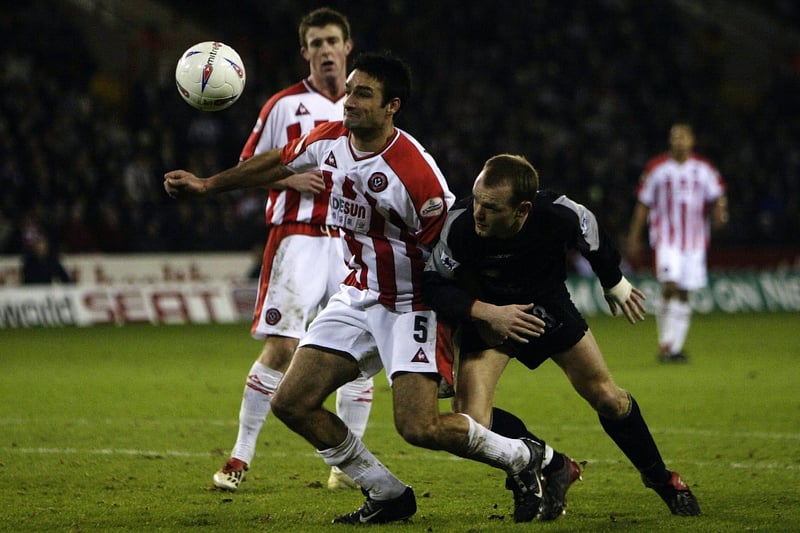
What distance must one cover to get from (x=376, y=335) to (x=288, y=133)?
6.78 ft

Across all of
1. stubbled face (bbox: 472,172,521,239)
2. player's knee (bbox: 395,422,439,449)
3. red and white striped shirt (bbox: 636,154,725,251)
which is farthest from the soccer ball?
red and white striped shirt (bbox: 636,154,725,251)

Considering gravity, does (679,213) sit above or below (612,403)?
above

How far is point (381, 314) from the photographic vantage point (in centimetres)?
584

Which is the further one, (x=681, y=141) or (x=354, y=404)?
(x=681, y=141)

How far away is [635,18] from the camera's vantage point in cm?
3014

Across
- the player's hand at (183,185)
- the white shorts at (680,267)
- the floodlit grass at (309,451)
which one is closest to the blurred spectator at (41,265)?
the floodlit grass at (309,451)

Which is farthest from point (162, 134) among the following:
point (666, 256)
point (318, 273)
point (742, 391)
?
point (318, 273)

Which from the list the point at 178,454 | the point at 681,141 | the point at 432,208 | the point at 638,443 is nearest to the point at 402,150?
the point at 432,208

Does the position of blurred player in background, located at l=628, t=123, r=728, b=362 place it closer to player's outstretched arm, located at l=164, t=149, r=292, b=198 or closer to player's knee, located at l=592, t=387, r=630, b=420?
player's knee, located at l=592, t=387, r=630, b=420

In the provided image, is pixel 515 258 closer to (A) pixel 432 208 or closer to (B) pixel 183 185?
(A) pixel 432 208

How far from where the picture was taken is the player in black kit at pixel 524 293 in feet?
18.3

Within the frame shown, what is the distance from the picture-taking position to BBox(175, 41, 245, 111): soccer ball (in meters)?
6.41

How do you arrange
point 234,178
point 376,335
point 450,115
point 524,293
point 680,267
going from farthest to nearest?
point 450,115, point 680,267, point 234,178, point 524,293, point 376,335

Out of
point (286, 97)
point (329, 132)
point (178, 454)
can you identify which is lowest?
point (178, 454)
